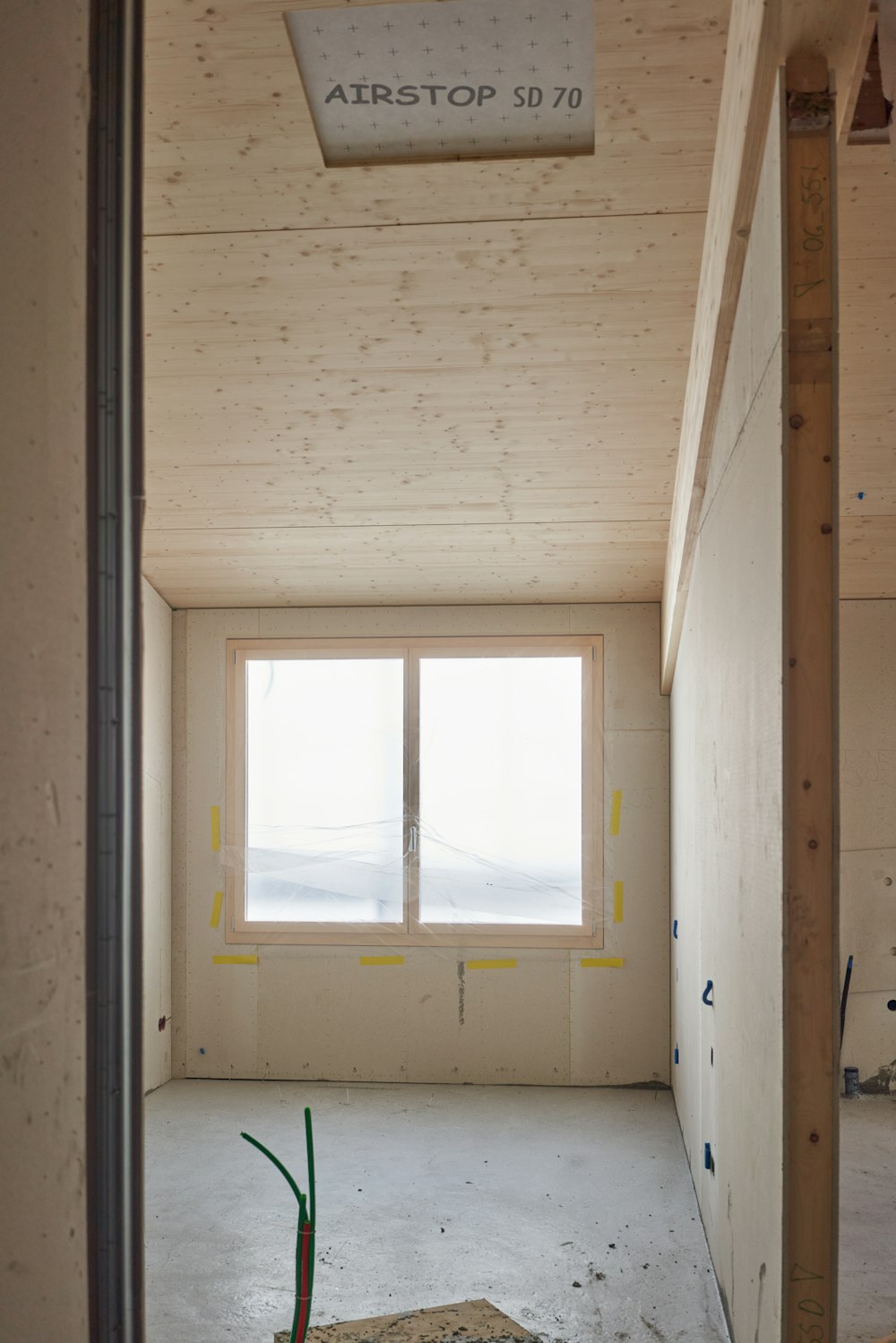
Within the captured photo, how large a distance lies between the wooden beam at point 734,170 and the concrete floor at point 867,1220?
2.29m

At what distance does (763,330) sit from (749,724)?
31.9 inches

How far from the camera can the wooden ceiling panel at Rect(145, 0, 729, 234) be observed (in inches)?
98.5

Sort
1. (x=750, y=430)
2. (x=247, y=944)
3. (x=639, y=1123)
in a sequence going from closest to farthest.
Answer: (x=750, y=430), (x=639, y=1123), (x=247, y=944)

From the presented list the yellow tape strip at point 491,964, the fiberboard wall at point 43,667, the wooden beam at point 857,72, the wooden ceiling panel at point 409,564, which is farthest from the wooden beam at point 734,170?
the yellow tape strip at point 491,964

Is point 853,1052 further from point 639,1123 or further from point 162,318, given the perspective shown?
point 162,318

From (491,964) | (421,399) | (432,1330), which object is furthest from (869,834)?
(432,1330)

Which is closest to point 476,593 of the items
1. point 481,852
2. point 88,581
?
point 481,852

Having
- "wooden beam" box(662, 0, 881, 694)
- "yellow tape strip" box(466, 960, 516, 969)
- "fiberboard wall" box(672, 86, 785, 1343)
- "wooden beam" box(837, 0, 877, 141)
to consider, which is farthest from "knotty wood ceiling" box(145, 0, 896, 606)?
"yellow tape strip" box(466, 960, 516, 969)

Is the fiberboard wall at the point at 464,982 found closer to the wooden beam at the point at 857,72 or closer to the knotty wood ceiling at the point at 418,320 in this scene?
the knotty wood ceiling at the point at 418,320

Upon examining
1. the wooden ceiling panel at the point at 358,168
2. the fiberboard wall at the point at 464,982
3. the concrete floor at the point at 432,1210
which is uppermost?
the wooden ceiling panel at the point at 358,168

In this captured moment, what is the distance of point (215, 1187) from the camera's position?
4059 mm

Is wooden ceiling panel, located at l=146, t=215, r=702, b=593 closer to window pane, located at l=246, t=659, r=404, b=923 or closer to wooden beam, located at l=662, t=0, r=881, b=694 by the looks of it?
wooden beam, located at l=662, t=0, r=881, b=694

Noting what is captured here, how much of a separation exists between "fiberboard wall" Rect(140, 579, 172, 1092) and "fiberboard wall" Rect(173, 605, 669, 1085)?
96 mm

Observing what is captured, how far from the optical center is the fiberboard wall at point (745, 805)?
2.01m
